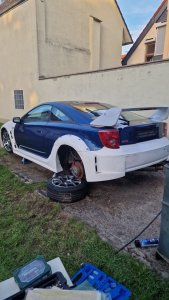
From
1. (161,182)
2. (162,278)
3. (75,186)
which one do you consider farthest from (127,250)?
(161,182)

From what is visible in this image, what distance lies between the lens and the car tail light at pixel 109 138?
282cm

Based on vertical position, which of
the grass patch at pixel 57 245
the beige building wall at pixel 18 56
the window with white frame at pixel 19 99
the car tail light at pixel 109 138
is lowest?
the grass patch at pixel 57 245

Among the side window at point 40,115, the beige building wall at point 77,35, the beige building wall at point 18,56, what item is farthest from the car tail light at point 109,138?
the beige building wall at point 18,56

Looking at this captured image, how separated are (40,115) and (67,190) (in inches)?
71.3

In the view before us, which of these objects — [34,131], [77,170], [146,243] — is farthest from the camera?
[34,131]

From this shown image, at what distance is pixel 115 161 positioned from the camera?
2816mm

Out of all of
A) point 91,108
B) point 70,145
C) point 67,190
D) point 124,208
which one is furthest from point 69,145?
point 124,208

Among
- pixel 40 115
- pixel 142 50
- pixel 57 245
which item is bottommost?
pixel 57 245

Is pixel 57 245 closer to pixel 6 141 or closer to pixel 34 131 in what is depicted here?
pixel 34 131

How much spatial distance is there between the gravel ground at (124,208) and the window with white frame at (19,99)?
8.30 m

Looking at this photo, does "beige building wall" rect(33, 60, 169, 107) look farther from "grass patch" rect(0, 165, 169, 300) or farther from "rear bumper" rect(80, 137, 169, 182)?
"grass patch" rect(0, 165, 169, 300)

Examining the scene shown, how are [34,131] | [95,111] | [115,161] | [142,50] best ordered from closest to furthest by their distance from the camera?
1. [115,161]
2. [95,111]
3. [34,131]
4. [142,50]

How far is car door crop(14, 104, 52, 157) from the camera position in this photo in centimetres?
392

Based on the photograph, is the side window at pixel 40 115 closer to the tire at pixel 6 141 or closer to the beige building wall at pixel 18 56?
the tire at pixel 6 141
